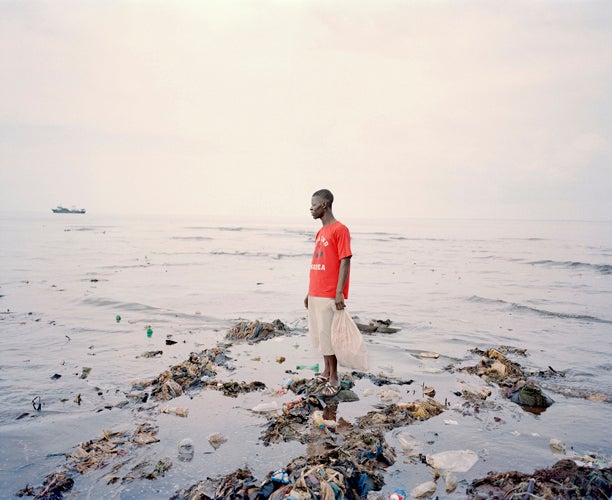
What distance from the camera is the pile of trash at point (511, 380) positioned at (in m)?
5.25

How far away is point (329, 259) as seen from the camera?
17.2 ft

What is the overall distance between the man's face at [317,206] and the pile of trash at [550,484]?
10.6 feet

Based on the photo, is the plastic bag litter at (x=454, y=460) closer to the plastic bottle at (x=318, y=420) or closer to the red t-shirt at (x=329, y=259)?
the plastic bottle at (x=318, y=420)

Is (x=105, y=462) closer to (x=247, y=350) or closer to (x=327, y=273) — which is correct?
(x=327, y=273)

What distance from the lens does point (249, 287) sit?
15.0 metres

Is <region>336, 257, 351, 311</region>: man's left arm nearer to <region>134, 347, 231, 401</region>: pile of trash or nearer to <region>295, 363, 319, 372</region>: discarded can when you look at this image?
<region>295, 363, 319, 372</region>: discarded can

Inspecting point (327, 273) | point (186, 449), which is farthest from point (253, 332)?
point (186, 449)

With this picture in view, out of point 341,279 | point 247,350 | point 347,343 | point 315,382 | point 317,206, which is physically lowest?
point 247,350

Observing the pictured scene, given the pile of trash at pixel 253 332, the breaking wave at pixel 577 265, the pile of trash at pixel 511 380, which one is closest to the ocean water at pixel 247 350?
the pile of trash at pixel 511 380

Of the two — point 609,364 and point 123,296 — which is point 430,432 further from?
point 123,296

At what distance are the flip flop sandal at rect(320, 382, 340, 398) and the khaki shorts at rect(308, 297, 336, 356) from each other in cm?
40

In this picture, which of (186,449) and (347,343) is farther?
(347,343)

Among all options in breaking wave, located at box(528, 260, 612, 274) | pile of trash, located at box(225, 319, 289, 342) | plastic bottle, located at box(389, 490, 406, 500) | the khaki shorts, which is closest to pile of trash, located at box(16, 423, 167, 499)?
plastic bottle, located at box(389, 490, 406, 500)

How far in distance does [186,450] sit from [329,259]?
2.58 m
